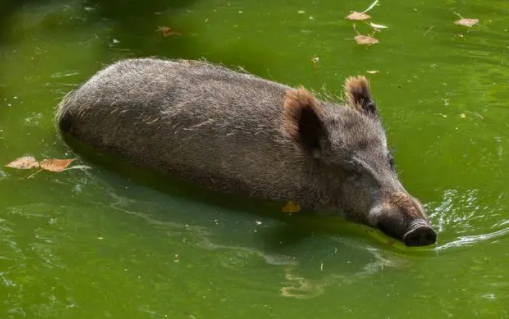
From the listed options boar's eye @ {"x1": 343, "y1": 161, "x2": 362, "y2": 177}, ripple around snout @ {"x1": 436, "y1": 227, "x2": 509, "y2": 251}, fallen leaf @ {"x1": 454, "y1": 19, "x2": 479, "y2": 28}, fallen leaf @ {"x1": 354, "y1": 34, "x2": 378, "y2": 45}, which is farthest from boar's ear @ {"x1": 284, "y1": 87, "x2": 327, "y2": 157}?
fallen leaf @ {"x1": 454, "y1": 19, "x2": 479, "y2": 28}

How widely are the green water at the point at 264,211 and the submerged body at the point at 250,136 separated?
20 centimetres

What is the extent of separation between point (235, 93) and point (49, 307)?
2.40 meters

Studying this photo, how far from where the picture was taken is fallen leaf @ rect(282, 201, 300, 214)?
6.37 m

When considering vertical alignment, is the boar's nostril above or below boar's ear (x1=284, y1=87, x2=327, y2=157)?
below

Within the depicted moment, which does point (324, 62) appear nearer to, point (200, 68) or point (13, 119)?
point (200, 68)

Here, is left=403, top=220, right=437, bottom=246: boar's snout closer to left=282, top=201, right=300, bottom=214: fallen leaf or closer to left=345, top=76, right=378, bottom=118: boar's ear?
left=282, top=201, right=300, bottom=214: fallen leaf

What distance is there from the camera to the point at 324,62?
891 cm

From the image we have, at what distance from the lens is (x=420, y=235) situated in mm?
5578

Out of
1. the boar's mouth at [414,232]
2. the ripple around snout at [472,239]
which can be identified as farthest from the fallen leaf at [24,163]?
the ripple around snout at [472,239]

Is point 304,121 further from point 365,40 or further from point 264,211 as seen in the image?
A: point 365,40

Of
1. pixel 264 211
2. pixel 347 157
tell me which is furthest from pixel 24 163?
pixel 347 157

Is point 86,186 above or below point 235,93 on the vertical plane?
below

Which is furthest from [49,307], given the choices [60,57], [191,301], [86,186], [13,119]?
[60,57]

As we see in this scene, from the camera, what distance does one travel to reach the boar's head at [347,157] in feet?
19.8
